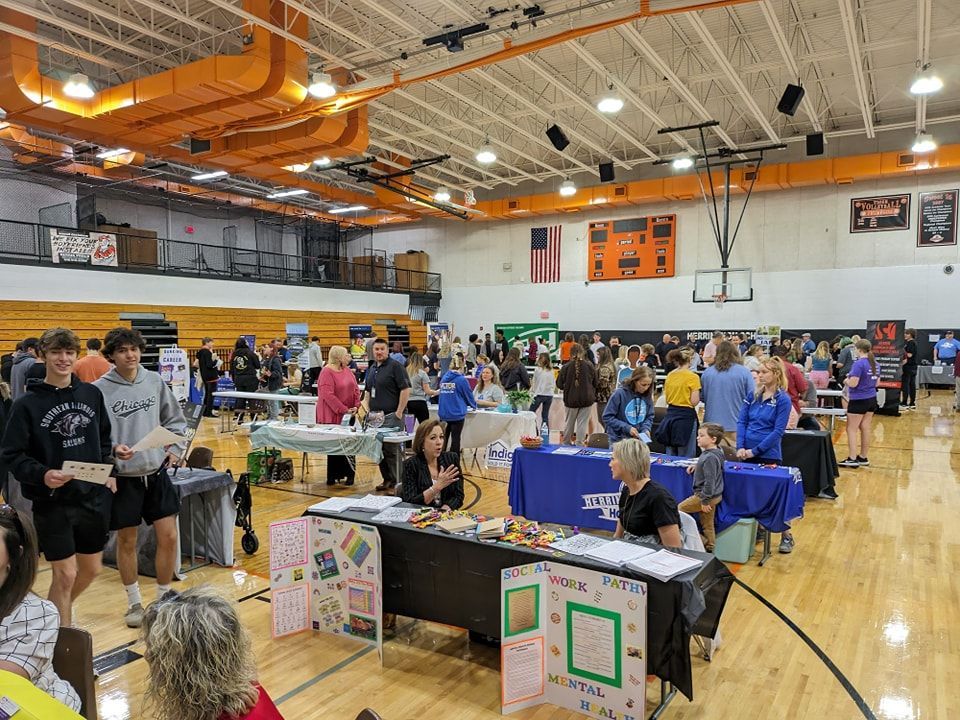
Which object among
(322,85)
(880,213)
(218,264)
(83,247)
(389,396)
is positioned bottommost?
(389,396)

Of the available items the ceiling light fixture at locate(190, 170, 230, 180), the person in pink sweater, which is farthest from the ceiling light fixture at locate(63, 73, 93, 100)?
the ceiling light fixture at locate(190, 170, 230, 180)

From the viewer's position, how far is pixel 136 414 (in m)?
3.52

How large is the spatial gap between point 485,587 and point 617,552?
2.20 feet

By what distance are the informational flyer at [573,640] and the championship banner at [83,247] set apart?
14.5 m

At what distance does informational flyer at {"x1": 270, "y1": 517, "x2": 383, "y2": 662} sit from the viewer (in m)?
3.36

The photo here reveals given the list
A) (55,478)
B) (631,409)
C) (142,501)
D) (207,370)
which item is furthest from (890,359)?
(55,478)

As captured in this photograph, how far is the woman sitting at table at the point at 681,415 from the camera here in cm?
572

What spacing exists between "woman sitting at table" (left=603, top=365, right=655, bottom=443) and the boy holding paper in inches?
155

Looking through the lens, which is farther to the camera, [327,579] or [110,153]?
[110,153]

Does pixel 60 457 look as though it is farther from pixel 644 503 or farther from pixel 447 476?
pixel 644 503

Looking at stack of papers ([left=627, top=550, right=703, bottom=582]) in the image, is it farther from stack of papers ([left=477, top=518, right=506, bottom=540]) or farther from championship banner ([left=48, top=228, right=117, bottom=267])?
championship banner ([left=48, top=228, right=117, bottom=267])

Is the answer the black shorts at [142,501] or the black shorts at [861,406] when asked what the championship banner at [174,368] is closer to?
the black shorts at [142,501]

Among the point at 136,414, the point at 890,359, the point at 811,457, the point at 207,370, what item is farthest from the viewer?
the point at 890,359

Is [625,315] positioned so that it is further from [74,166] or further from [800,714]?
[800,714]
